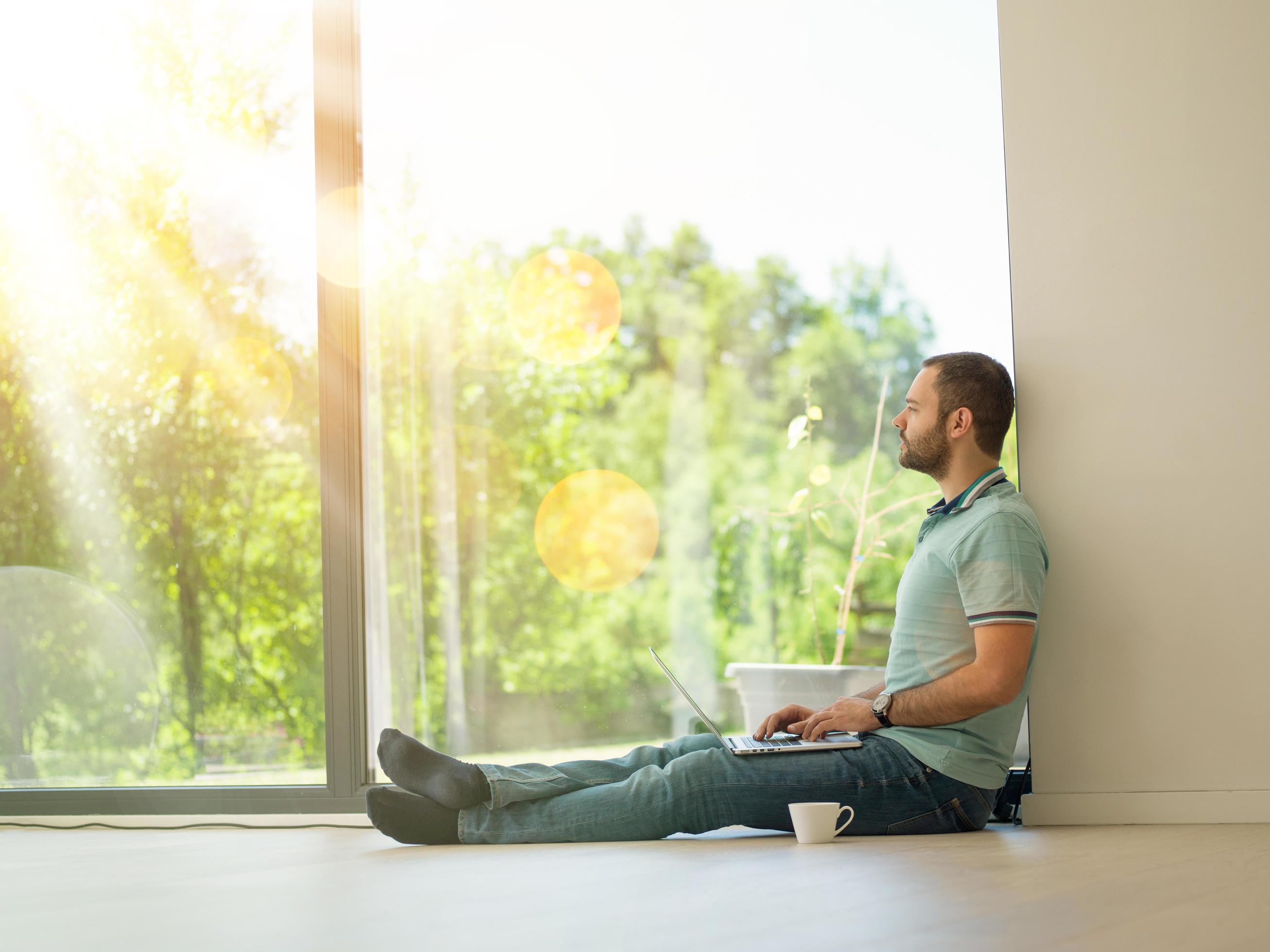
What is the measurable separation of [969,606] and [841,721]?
33cm

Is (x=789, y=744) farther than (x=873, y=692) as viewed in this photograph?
No

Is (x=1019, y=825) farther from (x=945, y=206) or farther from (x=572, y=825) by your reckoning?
(x=945, y=206)

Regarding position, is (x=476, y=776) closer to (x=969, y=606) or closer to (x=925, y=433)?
(x=969, y=606)

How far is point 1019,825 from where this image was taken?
2.06 m

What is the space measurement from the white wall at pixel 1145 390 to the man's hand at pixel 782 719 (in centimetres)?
46

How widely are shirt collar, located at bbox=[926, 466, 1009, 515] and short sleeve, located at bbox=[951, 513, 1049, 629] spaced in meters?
0.09

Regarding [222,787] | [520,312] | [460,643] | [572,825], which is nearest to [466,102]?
[520,312]

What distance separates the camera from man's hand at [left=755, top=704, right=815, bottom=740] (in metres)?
2.02

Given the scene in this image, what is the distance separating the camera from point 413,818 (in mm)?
1915

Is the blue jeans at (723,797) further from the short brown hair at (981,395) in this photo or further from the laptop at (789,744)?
the short brown hair at (981,395)

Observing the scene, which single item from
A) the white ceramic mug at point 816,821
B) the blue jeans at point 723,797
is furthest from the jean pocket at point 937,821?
the white ceramic mug at point 816,821

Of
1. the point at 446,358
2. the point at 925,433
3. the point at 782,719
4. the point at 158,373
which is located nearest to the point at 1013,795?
the point at 782,719

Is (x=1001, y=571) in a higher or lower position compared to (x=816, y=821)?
higher

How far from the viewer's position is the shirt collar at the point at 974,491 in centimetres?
196
